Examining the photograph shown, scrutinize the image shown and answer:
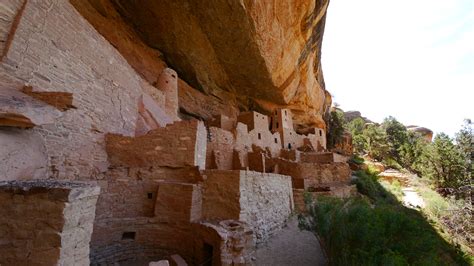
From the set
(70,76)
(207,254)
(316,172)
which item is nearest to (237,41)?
(316,172)

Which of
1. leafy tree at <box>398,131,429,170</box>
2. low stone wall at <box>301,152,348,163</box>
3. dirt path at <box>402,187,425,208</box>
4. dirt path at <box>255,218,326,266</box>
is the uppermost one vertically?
leafy tree at <box>398,131,429,170</box>

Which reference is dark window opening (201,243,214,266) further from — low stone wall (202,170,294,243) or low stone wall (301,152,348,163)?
low stone wall (301,152,348,163)

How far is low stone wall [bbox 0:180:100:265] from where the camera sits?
212 cm

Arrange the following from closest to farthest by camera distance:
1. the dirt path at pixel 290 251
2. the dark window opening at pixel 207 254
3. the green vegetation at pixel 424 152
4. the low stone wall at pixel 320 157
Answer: the dark window opening at pixel 207 254 < the dirt path at pixel 290 251 < the low stone wall at pixel 320 157 < the green vegetation at pixel 424 152

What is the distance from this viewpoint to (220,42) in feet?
39.4

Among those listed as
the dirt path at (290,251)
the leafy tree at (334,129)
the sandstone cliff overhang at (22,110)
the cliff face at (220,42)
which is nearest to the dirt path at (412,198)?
the leafy tree at (334,129)

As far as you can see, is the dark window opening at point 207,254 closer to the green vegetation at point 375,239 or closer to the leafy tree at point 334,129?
the green vegetation at point 375,239

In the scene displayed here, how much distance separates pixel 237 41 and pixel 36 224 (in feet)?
36.6

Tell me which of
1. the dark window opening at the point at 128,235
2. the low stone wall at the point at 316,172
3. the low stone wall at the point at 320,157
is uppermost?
the low stone wall at the point at 320,157

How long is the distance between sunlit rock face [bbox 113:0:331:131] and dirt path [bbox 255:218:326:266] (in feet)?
28.6

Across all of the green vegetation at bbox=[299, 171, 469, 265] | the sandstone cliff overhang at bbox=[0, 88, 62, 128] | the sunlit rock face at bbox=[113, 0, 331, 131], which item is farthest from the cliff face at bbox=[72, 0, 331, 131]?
the green vegetation at bbox=[299, 171, 469, 265]

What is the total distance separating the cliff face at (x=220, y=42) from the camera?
10.4m

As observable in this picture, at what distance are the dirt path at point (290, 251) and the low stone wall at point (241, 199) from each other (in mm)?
289

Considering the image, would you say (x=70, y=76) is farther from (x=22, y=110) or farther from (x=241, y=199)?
(x=241, y=199)
